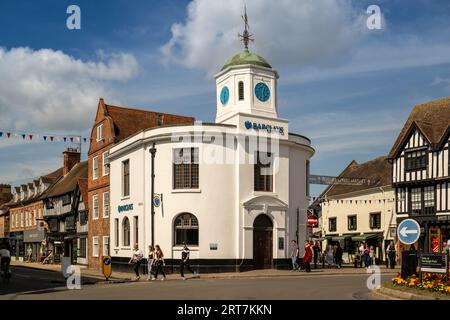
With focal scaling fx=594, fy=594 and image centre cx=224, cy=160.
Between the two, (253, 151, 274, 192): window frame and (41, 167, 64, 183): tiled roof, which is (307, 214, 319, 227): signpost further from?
(41, 167, 64, 183): tiled roof

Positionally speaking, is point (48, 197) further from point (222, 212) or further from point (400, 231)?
point (400, 231)

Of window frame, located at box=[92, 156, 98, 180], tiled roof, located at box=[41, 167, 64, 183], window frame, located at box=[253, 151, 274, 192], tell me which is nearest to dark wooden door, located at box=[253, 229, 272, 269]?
window frame, located at box=[253, 151, 274, 192]

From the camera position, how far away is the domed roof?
31.4 metres

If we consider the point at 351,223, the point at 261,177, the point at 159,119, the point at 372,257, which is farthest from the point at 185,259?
the point at 351,223

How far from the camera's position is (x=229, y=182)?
95.9 ft

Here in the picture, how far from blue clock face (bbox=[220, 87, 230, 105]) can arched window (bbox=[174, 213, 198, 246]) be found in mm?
6702

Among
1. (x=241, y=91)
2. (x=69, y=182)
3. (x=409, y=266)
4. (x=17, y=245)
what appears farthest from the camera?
(x=17, y=245)

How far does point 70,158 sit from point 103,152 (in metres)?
24.3

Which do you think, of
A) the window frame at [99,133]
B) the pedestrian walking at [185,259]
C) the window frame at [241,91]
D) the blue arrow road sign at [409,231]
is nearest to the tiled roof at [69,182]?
the window frame at [99,133]

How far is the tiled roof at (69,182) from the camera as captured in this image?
53375 mm

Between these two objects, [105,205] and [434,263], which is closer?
[434,263]

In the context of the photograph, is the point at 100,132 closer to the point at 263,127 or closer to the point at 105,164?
the point at 105,164

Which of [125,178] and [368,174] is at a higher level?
[368,174]
